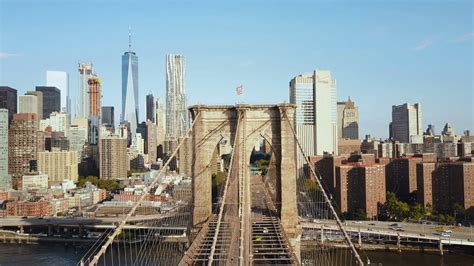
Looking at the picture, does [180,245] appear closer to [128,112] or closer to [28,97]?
[28,97]

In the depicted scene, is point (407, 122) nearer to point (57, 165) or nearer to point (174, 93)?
point (174, 93)

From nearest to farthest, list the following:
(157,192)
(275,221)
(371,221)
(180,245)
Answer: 1. (275,221)
2. (180,245)
3. (371,221)
4. (157,192)

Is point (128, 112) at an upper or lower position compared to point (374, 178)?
upper

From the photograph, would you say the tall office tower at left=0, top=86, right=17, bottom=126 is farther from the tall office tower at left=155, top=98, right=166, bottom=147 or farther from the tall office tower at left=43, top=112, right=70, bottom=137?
the tall office tower at left=155, top=98, right=166, bottom=147

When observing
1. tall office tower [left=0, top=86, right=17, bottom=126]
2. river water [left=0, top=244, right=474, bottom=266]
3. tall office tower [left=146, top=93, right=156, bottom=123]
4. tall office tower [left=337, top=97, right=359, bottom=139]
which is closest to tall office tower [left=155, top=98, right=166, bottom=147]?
tall office tower [left=146, top=93, right=156, bottom=123]

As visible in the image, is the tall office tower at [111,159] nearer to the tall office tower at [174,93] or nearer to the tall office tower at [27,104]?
the tall office tower at [27,104]

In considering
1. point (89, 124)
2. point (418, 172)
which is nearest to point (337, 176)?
point (418, 172)
